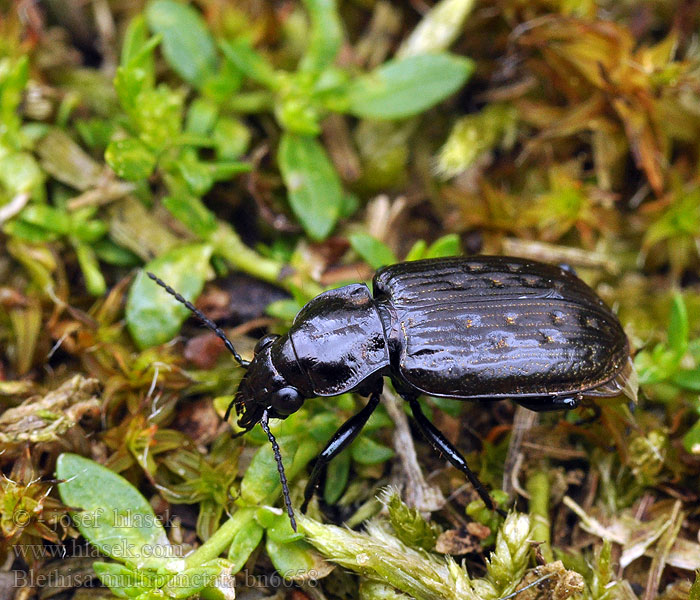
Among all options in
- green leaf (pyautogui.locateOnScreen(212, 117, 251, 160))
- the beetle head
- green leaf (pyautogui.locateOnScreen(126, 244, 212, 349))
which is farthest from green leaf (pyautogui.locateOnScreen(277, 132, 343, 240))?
the beetle head

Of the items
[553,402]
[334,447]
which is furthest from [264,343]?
[553,402]

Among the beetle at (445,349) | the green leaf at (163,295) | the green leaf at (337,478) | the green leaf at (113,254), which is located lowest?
the green leaf at (337,478)

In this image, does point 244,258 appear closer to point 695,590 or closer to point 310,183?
point 310,183

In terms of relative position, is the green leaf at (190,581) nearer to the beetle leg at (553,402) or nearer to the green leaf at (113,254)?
the beetle leg at (553,402)

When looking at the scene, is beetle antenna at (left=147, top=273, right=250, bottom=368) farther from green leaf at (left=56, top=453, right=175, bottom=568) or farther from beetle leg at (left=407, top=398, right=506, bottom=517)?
beetle leg at (left=407, top=398, right=506, bottom=517)

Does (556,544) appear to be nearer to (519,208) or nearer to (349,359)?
(349,359)

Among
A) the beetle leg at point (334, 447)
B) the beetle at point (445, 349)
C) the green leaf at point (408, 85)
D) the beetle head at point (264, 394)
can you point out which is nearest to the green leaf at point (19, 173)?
the beetle at point (445, 349)
